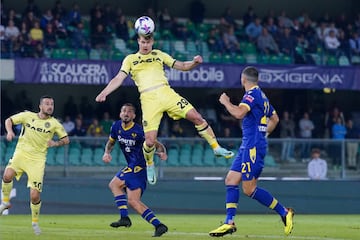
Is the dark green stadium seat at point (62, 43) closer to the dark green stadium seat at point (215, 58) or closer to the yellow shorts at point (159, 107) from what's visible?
the dark green stadium seat at point (215, 58)

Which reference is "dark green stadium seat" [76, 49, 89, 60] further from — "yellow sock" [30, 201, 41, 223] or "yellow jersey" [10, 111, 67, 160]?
"yellow sock" [30, 201, 41, 223]

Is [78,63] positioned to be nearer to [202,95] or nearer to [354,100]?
[202,95]

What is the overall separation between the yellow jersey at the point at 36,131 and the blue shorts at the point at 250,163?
13.2 feet

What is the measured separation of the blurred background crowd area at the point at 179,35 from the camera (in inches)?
1286

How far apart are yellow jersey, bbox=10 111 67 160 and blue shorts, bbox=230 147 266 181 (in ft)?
13.2

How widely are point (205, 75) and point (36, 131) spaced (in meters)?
15.3

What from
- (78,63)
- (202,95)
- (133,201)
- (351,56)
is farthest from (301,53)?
(133,201)

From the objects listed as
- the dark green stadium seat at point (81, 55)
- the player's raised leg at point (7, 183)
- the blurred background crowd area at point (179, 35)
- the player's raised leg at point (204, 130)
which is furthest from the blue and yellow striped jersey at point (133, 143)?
the dark green stadium seat at point (81, 55)

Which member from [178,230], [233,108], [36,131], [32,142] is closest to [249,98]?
[233,108]

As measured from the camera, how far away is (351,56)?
35438mm

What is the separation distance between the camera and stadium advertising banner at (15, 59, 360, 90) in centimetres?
3203

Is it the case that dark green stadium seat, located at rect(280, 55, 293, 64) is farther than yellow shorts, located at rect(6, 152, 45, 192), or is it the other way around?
dark green stadium seat, located at rect(280, 55, 293, 64)

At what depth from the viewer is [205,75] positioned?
110 feet

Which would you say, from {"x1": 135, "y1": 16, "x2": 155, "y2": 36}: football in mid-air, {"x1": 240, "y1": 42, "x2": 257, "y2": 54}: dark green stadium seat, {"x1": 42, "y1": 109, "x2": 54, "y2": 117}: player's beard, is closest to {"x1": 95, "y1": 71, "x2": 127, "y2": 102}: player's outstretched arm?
{"x1": 135, "y1": 16, "x2": 155, "y2": 36}: football in mid-air
